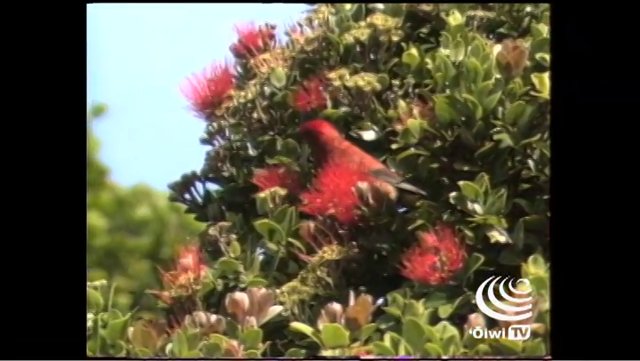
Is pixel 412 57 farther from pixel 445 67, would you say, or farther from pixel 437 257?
pixel 437 257

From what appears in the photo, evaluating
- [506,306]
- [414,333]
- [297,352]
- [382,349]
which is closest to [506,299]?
[506,306]

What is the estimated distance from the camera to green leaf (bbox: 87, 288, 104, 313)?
13.2 feet

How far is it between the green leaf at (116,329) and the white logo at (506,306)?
4.83 ft

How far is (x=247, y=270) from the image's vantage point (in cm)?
400

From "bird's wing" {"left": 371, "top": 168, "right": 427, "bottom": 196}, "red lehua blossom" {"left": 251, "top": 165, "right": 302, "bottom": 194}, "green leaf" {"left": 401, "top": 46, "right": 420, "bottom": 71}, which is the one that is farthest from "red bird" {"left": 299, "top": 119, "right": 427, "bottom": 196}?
"green leaf" {"left": 401, "top": 46, "right": 420, "bottom": 71}

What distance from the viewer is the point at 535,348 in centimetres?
395

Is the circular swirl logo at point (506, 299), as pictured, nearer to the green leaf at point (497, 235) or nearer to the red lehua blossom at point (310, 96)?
the green leaf at point (497, 235)

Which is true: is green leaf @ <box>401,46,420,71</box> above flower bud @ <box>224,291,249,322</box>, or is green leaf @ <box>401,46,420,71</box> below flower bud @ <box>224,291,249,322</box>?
above

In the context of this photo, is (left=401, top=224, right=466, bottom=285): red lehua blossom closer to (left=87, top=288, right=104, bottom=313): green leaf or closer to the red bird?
the red bird

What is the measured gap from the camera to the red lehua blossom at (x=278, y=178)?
399cm

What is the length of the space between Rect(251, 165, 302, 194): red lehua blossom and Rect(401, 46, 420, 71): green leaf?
66 cm
